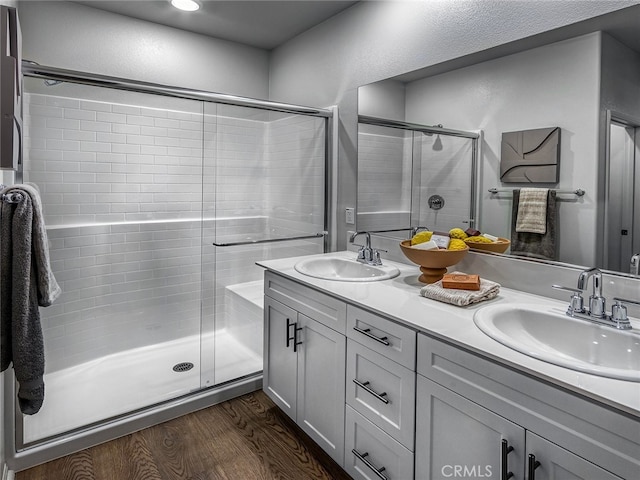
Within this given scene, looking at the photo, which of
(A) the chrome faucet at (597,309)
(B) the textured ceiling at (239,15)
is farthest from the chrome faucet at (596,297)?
(B) the textured ceiling at (239,15)

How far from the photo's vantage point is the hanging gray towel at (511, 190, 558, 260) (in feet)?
5.11

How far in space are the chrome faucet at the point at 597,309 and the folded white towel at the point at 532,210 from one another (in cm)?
35

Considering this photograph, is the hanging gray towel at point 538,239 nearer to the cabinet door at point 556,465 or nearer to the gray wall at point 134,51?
the cabinet door at point 556,465

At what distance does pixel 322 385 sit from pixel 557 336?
37.5 inches

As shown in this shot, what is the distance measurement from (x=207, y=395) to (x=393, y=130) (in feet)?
6.04

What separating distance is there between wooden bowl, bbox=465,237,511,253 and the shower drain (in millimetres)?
1920

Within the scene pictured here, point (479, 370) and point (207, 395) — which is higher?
point (479, 370)

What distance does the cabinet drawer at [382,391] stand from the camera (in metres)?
1.34

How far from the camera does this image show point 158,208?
2.86 meters

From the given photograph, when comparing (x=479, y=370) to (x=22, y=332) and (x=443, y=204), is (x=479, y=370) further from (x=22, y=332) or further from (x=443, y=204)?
(x=22, y=332)

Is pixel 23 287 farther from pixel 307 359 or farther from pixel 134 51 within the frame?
pixel 134 51

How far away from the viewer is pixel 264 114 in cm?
252

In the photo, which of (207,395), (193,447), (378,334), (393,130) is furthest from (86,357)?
(393,130)

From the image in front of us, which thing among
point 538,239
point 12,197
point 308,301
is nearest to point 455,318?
point 538,239
